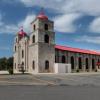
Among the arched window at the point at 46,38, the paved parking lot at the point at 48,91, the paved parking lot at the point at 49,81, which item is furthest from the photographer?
the arched window at the point at 46,38

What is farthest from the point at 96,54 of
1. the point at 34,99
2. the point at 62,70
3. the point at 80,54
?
the point at 34,99

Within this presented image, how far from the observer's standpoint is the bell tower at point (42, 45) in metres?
56.3

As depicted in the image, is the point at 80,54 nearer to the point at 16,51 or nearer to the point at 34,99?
the point at 16,51

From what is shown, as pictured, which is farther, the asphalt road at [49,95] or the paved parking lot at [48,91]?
the paved parking lot at [48,91]

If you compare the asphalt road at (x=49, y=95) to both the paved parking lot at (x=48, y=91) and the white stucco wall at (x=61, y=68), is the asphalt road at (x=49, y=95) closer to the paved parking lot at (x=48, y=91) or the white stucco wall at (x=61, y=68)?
the paved parking lot at (x=48, y=91)

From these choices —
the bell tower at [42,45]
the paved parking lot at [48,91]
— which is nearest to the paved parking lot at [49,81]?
the paved parking lot at [48,91]

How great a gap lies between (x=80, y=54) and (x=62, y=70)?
12.2m

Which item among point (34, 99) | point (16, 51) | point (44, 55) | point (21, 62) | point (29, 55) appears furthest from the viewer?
Result: point (16, 51)

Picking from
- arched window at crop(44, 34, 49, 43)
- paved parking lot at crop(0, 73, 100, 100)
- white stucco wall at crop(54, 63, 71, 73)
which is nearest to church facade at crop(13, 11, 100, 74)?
arched window at crop(44, 34, 49, 43)

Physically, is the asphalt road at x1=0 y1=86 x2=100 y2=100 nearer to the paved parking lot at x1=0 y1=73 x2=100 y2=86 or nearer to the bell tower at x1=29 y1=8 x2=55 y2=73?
the paved parking lot at x1=0 y1=73 x2=100 y2=86

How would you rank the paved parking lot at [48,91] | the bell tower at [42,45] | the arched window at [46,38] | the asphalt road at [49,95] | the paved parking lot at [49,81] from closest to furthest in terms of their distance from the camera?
the asphalt road at [49,95]
the paved parking lot at [48,91]
the paved parking lot at [49,81]
the bell tower at [42,45]
the arched window at [46,38]

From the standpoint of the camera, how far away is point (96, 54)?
241 ft

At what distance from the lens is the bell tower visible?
185 ft

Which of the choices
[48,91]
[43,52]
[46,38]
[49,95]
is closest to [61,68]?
[43,52]
